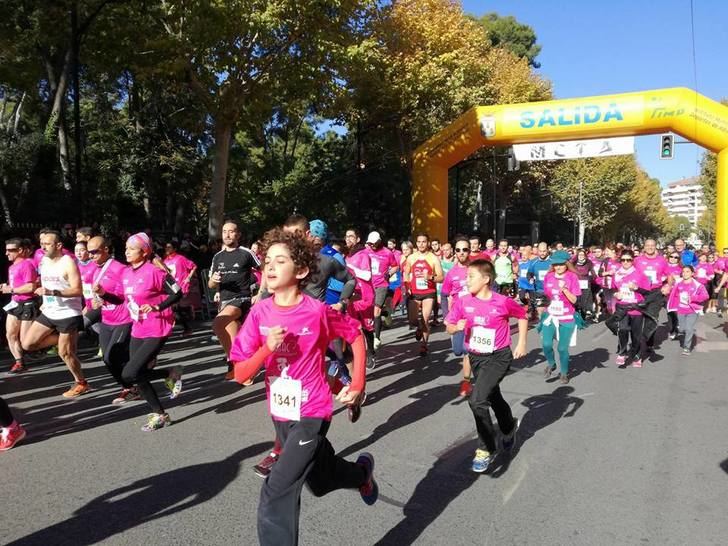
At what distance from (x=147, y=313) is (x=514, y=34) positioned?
49150 mm

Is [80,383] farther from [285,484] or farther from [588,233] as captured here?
[588,233]

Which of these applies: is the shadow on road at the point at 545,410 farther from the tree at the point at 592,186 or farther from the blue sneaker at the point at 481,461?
the tree at the point at 592,186

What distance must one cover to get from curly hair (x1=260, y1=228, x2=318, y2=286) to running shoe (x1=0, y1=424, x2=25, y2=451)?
305cm

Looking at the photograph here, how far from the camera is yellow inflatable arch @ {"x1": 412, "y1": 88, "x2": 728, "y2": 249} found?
1573 cm

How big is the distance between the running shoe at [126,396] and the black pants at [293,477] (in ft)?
12.2

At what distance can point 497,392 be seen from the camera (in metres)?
4.43

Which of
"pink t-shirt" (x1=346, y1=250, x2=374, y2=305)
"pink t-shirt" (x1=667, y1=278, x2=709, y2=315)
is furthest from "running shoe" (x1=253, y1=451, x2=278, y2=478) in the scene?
"pink t-shirt" (x1=667, y1=278, x2=709, y2=315)

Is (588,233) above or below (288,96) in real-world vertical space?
below

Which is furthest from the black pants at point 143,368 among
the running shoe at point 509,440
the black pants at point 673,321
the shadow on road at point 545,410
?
the black pants at point 673,321

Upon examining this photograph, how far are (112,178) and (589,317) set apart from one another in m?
14.8

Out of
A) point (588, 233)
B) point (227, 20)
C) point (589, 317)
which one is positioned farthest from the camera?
point (588, 233)

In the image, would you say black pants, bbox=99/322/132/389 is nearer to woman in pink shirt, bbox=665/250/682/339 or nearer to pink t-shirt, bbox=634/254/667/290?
pink t-shirt, bbox=634/254/667/290

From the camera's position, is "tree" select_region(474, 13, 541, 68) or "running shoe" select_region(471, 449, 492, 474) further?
"tree" select_region(474, 13, 541, 68)

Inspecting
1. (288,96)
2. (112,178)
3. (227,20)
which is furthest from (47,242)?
(112,178)
